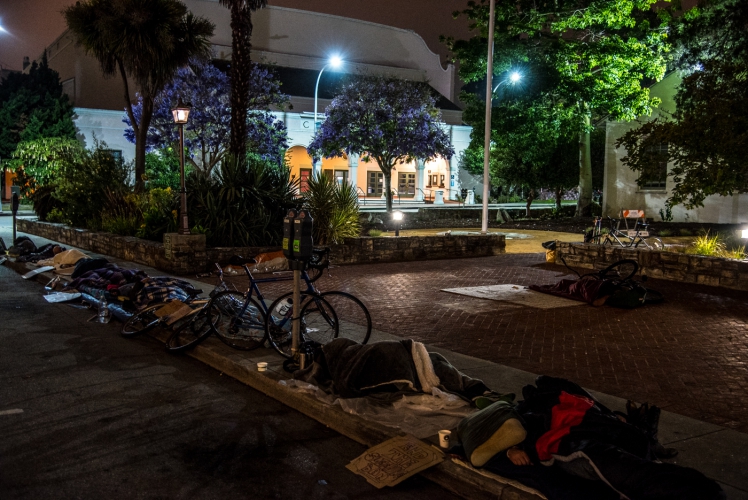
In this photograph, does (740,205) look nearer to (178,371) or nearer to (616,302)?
(616,302)

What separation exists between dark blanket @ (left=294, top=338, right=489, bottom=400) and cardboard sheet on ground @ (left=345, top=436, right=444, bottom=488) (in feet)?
2.71

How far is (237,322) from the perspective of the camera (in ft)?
25.7

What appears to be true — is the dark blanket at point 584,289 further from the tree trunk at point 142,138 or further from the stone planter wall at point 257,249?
the tree trunk at point 142,138

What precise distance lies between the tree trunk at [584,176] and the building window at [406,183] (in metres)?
25.4

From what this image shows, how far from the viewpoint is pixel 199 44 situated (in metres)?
22.6

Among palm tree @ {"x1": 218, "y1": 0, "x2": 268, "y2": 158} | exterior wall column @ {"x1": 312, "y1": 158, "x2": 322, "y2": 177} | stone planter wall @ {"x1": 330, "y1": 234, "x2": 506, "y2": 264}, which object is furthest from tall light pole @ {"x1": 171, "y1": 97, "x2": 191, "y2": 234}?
exterior wall column @ {"x1": 312, "y1": 158, "x2": 322, "y2": 177}

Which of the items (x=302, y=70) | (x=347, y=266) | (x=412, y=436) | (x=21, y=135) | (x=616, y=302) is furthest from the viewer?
(x=302, y=70)

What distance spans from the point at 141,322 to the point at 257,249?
248 inches

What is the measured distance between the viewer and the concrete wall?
2480cm

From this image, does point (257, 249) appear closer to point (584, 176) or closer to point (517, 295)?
point (517, 295)

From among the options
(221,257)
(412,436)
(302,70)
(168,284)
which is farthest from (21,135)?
(412,436)

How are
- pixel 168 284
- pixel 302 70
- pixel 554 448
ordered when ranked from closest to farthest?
pixel 554 448, pixel 168 284, pixel 302 70

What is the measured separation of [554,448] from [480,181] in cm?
4885

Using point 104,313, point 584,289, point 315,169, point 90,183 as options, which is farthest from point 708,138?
point 315,169
